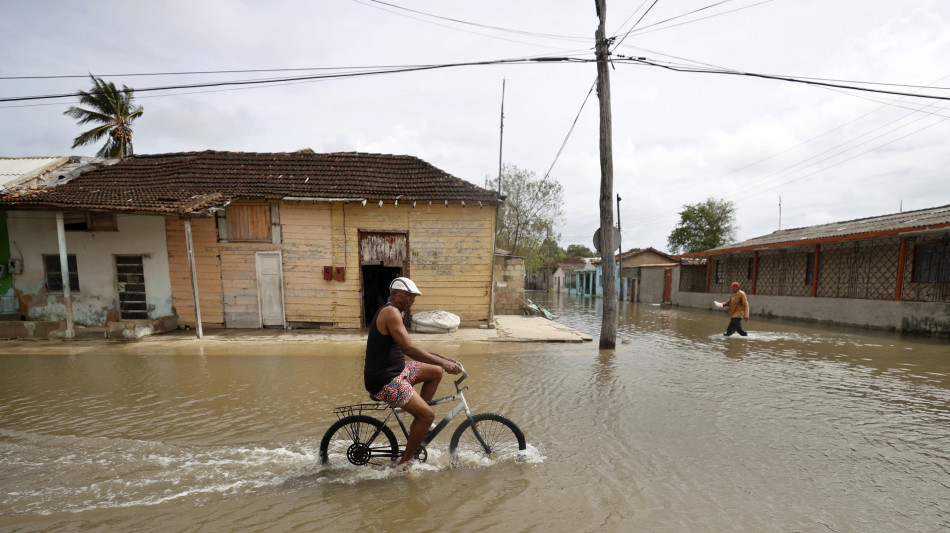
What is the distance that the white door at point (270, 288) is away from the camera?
1227 centimetres

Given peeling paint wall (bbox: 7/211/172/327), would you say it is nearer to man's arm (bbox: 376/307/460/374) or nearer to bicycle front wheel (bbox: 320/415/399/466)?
bicycle front wheel (bbox: 320/415/399/466)

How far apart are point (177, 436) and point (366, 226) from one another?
844 cm

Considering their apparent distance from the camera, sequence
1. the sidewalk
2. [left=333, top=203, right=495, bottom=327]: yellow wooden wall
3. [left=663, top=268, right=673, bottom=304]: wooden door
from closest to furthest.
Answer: the sidewalk
[left=333, top=203, right=495, bottom=327]: yellow wooden wall
[left=663, top=268, right=673, bottom=304]: wooden door

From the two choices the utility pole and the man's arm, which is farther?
the utility pole

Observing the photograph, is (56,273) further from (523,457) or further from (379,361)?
(523,457)

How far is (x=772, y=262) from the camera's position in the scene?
67.5ft

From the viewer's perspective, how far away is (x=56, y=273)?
12.2 meters

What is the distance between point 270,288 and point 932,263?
71.6 ft

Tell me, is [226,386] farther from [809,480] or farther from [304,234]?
[809,480]

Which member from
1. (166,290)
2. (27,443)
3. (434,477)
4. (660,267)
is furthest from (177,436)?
(660,267)

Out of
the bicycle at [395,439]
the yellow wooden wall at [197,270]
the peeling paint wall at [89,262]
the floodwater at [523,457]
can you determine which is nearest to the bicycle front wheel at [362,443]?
the bicycle at [395,439]

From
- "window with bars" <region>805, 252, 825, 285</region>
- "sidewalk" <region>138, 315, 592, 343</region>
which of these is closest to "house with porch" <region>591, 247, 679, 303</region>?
"window with bars" <region>805, 252, 825, 285</region>

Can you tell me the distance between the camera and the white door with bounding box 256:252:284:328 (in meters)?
12.3

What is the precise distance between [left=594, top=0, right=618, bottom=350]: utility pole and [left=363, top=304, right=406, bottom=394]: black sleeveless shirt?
7197 millimetres
